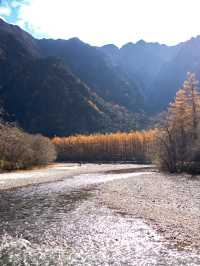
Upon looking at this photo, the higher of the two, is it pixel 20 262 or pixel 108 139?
pixel 108 139

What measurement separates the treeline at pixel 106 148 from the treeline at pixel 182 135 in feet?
206

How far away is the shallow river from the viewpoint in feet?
57.1

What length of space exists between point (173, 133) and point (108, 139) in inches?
3585

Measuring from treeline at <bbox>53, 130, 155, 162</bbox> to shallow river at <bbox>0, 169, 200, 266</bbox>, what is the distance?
118m

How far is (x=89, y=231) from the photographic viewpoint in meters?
22.8

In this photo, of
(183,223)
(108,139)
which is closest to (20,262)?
(183,223)

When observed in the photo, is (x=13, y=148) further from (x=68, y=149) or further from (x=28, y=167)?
(x=68, y=149)

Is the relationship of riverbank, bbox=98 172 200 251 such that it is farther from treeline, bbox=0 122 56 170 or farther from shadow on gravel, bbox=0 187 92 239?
treeline, bbox=0 122 56 170

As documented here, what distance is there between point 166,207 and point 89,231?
385 inches

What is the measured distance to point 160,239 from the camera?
20516mm

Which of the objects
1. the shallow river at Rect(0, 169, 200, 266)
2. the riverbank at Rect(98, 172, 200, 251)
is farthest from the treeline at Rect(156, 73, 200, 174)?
the shallow river at Rect(0, 169, 200, 266)

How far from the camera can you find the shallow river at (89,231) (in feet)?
57.1

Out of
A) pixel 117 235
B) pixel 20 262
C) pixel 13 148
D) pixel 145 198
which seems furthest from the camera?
pixel 13 148

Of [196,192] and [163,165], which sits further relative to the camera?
[163,165]
